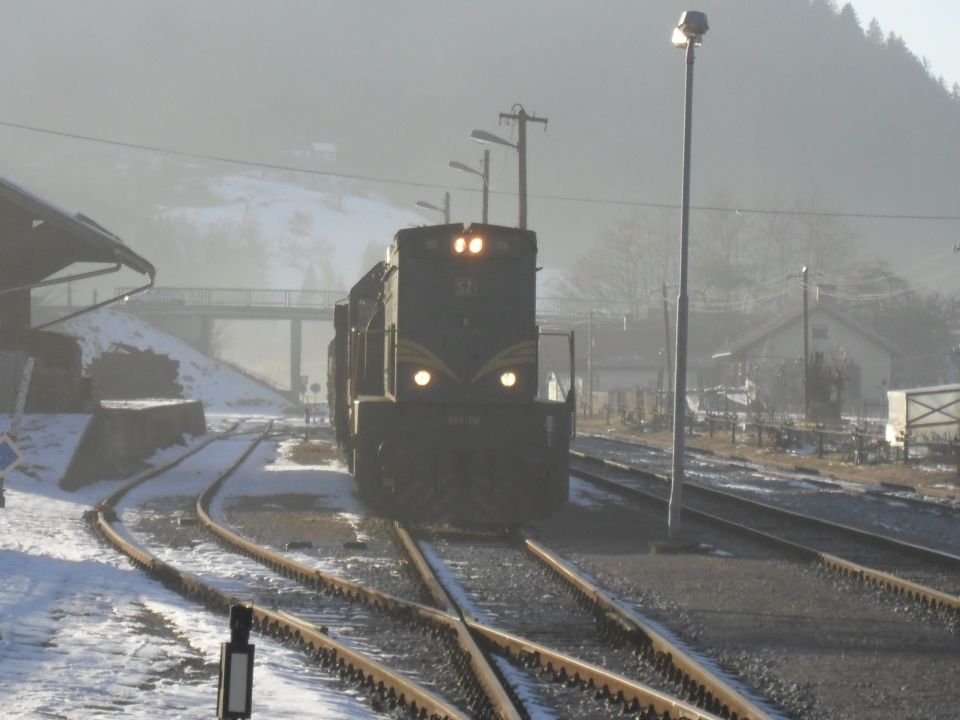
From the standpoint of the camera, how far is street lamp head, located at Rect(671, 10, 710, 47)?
14352 millimetres

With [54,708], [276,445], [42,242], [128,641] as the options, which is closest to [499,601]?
[128,641]

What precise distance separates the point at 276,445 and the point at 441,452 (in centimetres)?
2135

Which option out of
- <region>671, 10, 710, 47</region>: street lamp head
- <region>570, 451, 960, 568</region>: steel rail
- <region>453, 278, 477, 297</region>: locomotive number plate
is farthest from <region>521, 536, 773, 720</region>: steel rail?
<region>671, 10, 710, 47</region>: street lamp head

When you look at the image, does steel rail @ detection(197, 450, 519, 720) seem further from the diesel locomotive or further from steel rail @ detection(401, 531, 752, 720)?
the diesel locomotive

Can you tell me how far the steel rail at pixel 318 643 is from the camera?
6.92 m

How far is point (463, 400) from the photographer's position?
15.8 metres

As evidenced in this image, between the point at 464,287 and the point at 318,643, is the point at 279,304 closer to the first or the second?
the point at 464,287

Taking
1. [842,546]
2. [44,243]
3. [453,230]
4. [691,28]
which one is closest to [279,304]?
[44,243]

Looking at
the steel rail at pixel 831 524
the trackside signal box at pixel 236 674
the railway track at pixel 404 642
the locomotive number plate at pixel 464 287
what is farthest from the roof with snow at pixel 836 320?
the trackside signal box at pixel 236 674

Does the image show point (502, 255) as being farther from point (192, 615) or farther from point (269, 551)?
point (192, 615)

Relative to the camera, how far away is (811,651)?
8.77 metres

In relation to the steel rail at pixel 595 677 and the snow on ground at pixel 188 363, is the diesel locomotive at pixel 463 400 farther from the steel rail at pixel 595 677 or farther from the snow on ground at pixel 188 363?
Answer: the snow on ground at pixel 188 363

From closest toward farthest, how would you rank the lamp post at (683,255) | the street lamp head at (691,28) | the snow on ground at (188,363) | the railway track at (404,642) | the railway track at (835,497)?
A: the railway track at (404,642) < the street lamp head at (691,28) < the lamp post at (683,255) < the railway track at (835,497) < the snow on ground at (188,363)

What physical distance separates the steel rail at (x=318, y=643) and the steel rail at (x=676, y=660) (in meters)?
1.49
